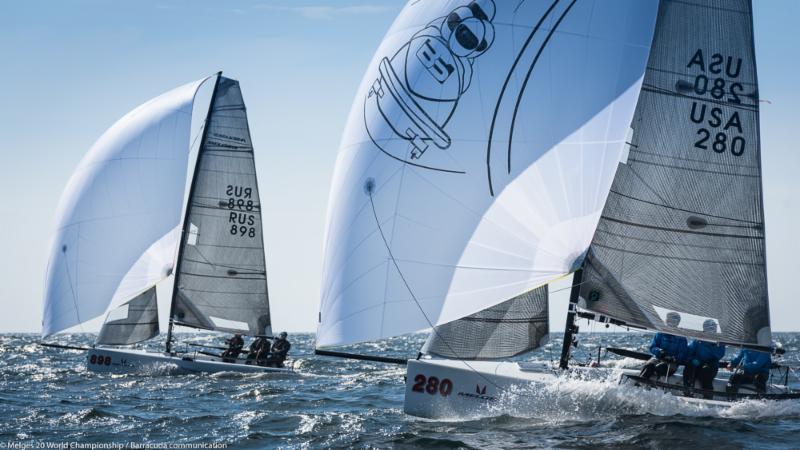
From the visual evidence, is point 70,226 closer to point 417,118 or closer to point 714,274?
point 417,118

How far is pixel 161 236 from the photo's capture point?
24.2m

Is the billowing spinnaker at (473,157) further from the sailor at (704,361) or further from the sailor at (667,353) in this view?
the sailor at (704,361)

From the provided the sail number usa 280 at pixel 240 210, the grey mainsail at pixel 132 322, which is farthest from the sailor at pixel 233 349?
the sail number usa 280 at pixel 240 210

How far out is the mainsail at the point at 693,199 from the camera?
14.8 m

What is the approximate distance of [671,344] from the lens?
1511 centimetres

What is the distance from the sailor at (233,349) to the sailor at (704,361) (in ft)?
39.5

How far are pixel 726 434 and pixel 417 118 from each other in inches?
234

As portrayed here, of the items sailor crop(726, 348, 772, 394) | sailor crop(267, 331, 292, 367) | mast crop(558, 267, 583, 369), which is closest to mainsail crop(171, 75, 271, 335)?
sailor crop(267, 331, 292, 367)

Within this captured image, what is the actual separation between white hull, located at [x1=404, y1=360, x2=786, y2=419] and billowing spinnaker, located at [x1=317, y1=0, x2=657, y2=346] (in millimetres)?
1153

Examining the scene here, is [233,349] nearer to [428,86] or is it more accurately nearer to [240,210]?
[240,210]

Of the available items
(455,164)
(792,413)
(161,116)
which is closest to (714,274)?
(792,413)

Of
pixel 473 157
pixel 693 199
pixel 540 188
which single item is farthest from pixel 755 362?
pixel 473 157

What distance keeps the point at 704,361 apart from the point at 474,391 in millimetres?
3768

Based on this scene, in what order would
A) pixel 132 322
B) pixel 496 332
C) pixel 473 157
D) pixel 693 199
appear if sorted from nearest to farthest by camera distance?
1. pixel 473 157
2. pixel 496 332
3. pixel 693 199
4. pixel 132 322
